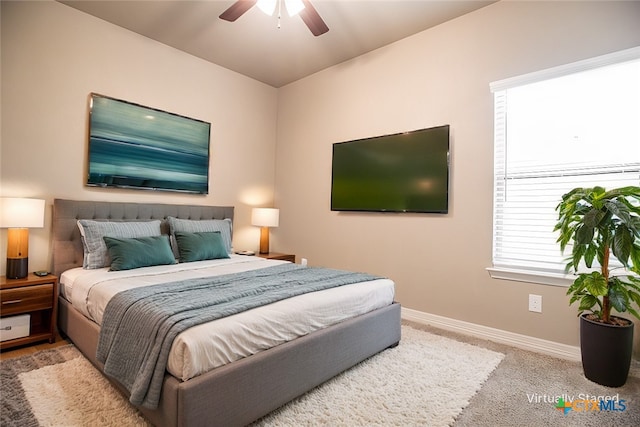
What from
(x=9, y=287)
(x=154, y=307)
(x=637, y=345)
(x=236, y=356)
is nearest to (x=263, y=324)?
(x=236, y=356)

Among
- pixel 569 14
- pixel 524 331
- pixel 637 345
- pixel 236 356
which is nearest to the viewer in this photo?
pixel 236 356

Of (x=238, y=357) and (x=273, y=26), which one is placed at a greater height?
(x=273, y=26)

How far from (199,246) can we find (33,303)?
4.26 feet

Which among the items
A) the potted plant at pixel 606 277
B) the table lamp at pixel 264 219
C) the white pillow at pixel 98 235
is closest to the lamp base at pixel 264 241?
the table lamp at pixel 264 219

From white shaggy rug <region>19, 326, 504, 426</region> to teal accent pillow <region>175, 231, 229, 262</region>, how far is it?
45.9 inches

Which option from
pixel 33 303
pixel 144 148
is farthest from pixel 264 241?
pixel 33 303

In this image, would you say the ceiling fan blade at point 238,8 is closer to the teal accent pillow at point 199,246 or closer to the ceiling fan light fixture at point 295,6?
the ceiling fan light fixture at point 295,6

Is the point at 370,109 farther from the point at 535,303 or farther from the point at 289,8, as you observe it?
the point at 535,303

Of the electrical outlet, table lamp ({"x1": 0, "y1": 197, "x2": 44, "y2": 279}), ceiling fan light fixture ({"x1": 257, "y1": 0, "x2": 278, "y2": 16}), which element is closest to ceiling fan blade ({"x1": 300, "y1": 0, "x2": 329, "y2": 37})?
ceiling fan light fixture ({"x1": 257, "y1": 0, "x2": 278, "y2": 16})

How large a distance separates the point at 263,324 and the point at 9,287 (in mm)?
2094

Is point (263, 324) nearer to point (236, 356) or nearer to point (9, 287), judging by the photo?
point (236, 356)

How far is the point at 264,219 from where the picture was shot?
4.25 m

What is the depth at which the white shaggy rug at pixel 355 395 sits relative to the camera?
169 centimetres

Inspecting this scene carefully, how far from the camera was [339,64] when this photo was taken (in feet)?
13.5
